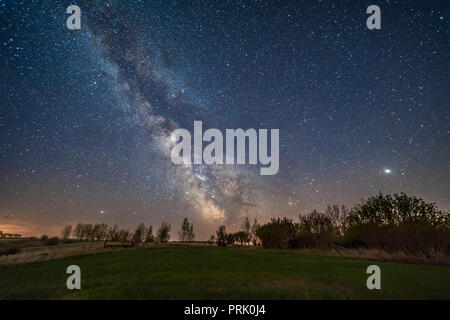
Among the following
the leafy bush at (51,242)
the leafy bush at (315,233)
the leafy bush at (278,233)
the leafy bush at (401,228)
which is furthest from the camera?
the leafy bush at (51,242)

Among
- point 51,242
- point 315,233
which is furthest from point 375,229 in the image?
point 51,242

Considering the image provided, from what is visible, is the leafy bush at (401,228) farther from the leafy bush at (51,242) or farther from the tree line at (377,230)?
the leafy bush at (51,242)

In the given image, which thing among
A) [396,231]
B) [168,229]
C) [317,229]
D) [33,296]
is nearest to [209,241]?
[168,229]

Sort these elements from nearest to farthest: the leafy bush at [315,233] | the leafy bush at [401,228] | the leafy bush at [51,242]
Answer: the leafy bush at [401,228] → the leafy bush at [315,233] → the leafy bush at [51,242]

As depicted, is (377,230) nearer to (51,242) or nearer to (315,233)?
(315,233)

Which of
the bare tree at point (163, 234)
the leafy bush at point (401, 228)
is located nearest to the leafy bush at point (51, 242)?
the bare tree at point (163, 234)

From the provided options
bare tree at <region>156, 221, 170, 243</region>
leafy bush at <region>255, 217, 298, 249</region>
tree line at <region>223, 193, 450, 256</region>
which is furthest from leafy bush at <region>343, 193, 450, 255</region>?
bare tree at <region>156, 221, 170, 243</region>

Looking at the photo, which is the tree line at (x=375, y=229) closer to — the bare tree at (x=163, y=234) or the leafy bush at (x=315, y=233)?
the leafy bush at (x=315, y=233)

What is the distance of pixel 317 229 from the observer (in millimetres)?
44156

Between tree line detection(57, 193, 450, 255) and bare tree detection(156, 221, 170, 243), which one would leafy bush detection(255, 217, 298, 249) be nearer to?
tree line detection(57, 193, 450, 255)

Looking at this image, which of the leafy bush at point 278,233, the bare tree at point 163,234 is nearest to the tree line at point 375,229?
the leafy bush at point 278,233

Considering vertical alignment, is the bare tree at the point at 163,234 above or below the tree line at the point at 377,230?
below

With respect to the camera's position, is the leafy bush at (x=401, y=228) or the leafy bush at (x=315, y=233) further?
the leafy bush at (x=315, y=233)
